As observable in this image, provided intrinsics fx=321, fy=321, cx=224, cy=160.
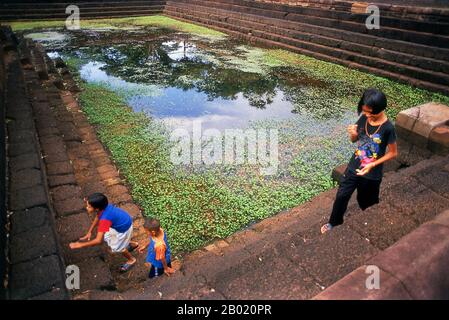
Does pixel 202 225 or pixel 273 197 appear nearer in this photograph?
pixel 202 225

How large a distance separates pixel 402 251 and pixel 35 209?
3.21m

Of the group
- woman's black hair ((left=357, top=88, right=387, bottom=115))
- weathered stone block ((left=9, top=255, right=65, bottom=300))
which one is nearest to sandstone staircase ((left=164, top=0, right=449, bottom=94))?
woman's black hair ((left=357, top=88, right=387, bottom=115))

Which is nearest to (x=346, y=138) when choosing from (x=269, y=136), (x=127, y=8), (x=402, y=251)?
(x=269, y=136)

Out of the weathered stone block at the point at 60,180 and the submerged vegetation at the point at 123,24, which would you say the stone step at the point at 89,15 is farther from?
the weathered stone block at the point at 60,180

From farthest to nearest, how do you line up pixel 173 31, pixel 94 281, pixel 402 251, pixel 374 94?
pixel 173 31, pixel 94 281, pixel 374 94, pixel 402 251

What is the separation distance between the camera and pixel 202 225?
3.88 meters

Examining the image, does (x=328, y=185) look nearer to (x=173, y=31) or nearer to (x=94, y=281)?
(x=94, y=281)

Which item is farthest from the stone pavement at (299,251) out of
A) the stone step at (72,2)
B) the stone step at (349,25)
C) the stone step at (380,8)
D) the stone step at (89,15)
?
the stone step at (72,2)

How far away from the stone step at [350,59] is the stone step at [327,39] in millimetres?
152

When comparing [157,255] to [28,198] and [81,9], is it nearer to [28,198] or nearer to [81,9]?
[28,198]

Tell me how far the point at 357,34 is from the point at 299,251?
967 centimetres

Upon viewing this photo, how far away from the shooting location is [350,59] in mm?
10070

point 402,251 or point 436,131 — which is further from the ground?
point 436,131

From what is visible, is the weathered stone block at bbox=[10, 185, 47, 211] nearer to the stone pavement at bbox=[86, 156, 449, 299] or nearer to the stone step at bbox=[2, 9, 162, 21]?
the stone pavement at bbox=[86, 156, 449, 299]
